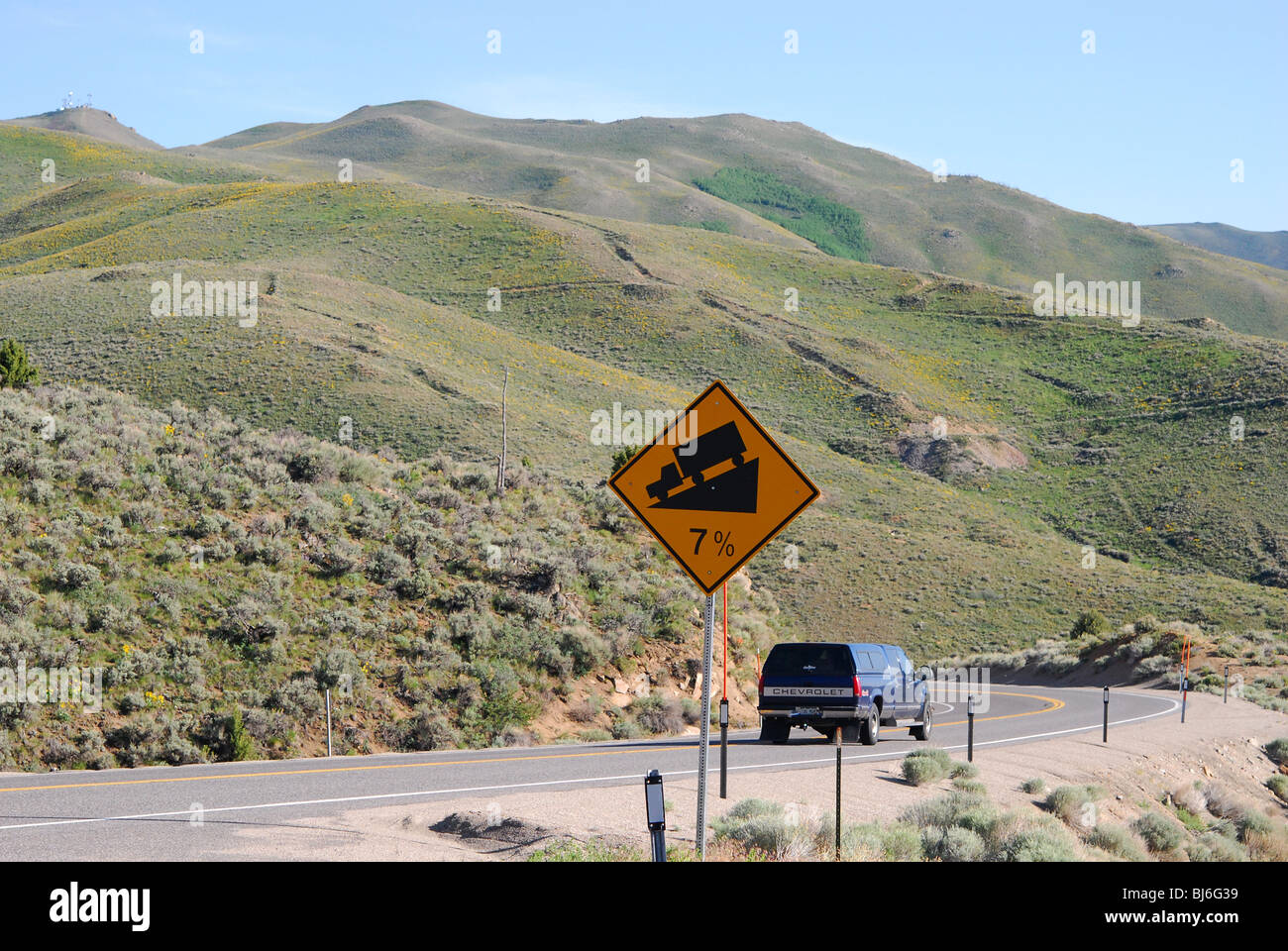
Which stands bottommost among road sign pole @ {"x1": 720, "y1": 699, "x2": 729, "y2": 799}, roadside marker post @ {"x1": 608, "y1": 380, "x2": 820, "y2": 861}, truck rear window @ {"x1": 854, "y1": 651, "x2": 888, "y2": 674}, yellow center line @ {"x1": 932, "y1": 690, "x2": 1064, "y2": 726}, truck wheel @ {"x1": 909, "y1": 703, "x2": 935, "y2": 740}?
yellow center line @ {"x1": 932, "y1": 690, "x2": 1064, "y2": 726}

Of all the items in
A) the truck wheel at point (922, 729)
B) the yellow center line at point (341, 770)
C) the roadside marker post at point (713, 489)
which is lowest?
the truck wheel at point (922, 729)

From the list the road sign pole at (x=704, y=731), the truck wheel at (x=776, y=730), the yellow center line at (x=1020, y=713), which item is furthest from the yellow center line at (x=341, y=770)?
the yellow center line at (x=1020, y=713)

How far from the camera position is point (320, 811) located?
10.7 m

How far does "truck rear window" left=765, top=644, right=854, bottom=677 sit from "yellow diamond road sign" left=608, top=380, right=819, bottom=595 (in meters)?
10.2

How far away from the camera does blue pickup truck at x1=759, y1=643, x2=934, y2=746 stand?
18.5 m

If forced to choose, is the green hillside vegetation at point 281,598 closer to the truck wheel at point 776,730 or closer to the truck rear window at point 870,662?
the truck wheel at point 776,730

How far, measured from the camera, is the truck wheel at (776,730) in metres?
18.9

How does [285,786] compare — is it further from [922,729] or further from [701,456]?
[922,729]

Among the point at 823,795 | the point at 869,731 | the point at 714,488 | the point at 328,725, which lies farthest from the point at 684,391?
the point at 714,488

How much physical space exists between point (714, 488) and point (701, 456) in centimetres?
26

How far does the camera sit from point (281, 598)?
21.6 meters

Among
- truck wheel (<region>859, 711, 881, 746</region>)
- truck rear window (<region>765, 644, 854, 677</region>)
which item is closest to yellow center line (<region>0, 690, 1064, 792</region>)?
truck rear window (<region>765, 644, 854, 677</region>)

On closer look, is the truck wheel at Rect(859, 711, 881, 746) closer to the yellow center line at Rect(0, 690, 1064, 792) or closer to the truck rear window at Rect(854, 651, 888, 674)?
the truck rear window at Rect(854, 651, 888, 674)

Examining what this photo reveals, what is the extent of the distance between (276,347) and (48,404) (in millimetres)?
29409
